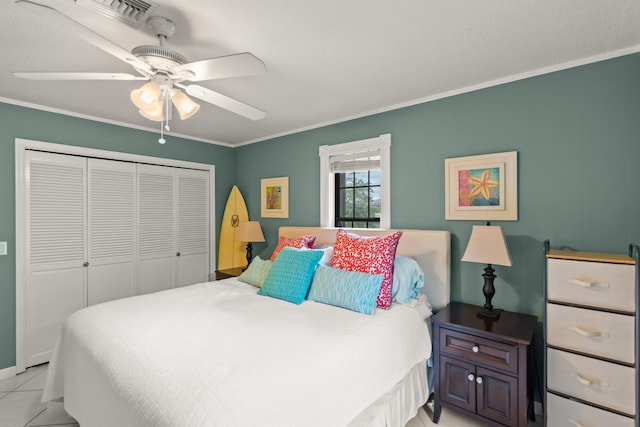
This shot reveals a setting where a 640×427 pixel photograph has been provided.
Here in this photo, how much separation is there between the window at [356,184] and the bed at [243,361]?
0.82 m

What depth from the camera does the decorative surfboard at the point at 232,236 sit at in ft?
14.1

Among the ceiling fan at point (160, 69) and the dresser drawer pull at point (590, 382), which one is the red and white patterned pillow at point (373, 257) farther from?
the ceiling fan at point (160, 69)

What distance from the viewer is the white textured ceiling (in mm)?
1518

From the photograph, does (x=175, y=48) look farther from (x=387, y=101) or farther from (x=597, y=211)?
(x=597, y=211)

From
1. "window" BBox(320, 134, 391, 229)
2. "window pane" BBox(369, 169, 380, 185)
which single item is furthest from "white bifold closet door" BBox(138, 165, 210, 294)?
"window pane" BBox(369, 169, 380, 185)

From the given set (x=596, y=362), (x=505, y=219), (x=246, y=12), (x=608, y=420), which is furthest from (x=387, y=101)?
(x=608, y=420)

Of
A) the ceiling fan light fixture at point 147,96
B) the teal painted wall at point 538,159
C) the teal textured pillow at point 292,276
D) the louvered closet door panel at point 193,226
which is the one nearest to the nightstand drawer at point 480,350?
the teal painted wall at point 538,159

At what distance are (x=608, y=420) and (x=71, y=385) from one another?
2.99 m

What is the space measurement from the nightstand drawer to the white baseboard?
3662 millimetres

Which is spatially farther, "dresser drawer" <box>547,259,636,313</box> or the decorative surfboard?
the decorative surfboard

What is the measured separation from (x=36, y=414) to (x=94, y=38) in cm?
260

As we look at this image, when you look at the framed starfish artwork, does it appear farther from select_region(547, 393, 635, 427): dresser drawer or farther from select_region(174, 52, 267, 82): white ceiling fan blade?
select_region(174, 52, 267, 82): white ceiling fan blade

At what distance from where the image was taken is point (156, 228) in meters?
3.71

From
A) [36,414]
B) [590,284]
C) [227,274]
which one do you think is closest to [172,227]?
[227,274]
